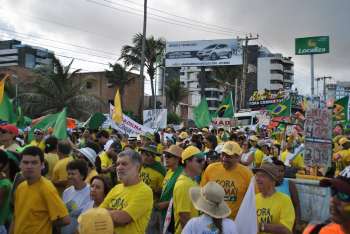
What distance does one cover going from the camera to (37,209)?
4344 mm

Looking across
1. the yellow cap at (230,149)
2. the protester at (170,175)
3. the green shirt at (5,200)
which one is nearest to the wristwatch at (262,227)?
the yellow cap at (230,149)

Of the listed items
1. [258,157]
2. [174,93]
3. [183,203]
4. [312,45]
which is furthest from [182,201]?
[174,93]

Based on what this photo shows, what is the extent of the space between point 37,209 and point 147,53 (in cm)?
4786

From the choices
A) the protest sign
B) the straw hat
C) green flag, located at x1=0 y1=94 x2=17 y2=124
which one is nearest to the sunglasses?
the straw hat

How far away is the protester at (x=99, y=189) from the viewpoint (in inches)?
180

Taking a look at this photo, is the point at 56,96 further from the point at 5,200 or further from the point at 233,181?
the point at 5,200

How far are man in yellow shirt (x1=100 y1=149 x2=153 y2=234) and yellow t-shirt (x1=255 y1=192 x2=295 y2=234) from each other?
1.21m

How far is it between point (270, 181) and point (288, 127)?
1116 cm

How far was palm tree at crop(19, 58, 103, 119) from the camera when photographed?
35.8m

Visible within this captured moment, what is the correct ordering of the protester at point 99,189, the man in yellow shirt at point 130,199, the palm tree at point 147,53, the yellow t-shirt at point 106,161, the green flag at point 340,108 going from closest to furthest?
1. the man in yellow shirt at point 130,199
2. the protester at point 99,189
3. the yellow t-shirt at point 106,161
4. the green flag at point 340,108
5. the palm tree at point 147,53

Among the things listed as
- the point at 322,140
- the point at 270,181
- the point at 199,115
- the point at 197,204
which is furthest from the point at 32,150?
the point at 199,115

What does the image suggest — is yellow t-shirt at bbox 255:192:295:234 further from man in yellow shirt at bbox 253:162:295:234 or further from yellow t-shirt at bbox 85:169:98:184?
yellow t-shirt at bbox 85:169:98:184

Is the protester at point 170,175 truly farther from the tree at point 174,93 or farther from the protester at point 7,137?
the tree at point 174,93

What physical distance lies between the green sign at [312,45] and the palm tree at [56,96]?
26381 millimetres
